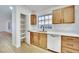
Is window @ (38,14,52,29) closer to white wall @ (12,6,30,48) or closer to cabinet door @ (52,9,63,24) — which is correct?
cabinet door @ (52,9,63,24)

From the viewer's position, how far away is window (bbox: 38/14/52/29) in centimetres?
189

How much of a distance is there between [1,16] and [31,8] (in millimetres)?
530

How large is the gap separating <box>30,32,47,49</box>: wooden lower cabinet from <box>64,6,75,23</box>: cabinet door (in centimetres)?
47

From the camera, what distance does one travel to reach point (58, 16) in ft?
6.20

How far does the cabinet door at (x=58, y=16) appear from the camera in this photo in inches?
73.2

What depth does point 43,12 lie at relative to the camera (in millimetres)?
1905

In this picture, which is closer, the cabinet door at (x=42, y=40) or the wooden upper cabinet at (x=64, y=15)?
the wooden upper cabinet at (x=64, y=15)

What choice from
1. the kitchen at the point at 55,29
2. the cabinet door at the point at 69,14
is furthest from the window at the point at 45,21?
the cabinet door at the point at 69,14

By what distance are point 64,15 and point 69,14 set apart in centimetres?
9

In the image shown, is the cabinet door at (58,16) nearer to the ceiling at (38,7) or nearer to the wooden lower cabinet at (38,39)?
the ceiling at (38,7)

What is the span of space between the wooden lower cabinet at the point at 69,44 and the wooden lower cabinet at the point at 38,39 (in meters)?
0.32

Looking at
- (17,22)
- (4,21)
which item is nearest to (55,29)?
(17,22)
